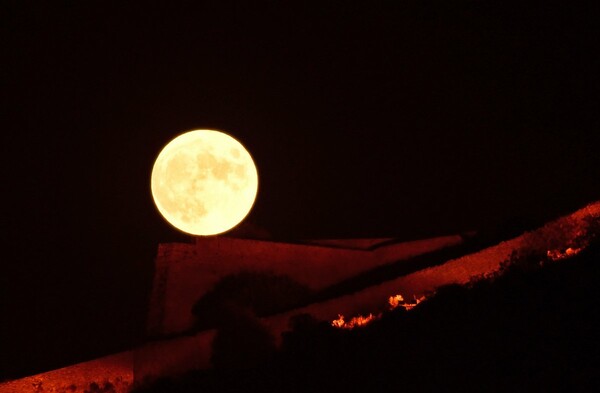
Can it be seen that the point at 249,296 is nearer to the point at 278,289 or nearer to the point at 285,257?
the point at 278,289

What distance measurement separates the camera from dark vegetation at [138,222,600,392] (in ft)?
18.3

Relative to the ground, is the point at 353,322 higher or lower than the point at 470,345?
higher

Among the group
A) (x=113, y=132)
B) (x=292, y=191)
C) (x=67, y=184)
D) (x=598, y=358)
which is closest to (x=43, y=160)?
(x=67, y=184)

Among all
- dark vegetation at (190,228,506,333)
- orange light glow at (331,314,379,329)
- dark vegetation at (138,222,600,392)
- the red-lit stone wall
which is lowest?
dark vegetation at (138,222,600,392)

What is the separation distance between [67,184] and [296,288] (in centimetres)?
478

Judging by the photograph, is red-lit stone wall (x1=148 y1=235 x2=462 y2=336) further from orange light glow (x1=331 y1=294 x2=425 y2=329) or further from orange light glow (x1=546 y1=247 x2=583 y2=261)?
orange light glow (x1=546 y1=247 x2=583 y2=261)

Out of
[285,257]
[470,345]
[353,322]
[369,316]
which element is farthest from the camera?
[285,257]

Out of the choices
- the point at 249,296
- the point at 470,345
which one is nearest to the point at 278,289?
the point at 249,296

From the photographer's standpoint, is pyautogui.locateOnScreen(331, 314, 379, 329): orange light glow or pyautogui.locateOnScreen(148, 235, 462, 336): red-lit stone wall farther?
pyautogui.locateOnScreen(148, 235, 462, 336): red-lit stone wall

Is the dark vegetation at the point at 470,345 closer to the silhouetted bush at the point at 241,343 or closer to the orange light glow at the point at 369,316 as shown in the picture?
the silhouetted bush at the point at 241,343

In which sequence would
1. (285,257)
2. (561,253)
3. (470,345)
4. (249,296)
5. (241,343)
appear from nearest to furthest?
(470,345)
(561,253)
(241,343)
(249,296)
(285,257)

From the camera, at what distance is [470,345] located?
6051 millimetres

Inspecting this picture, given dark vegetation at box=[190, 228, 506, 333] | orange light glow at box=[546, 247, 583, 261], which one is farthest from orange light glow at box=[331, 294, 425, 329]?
orange light glow at box=[546, 247, 583, 261]

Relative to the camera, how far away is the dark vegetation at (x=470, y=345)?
557 cm
